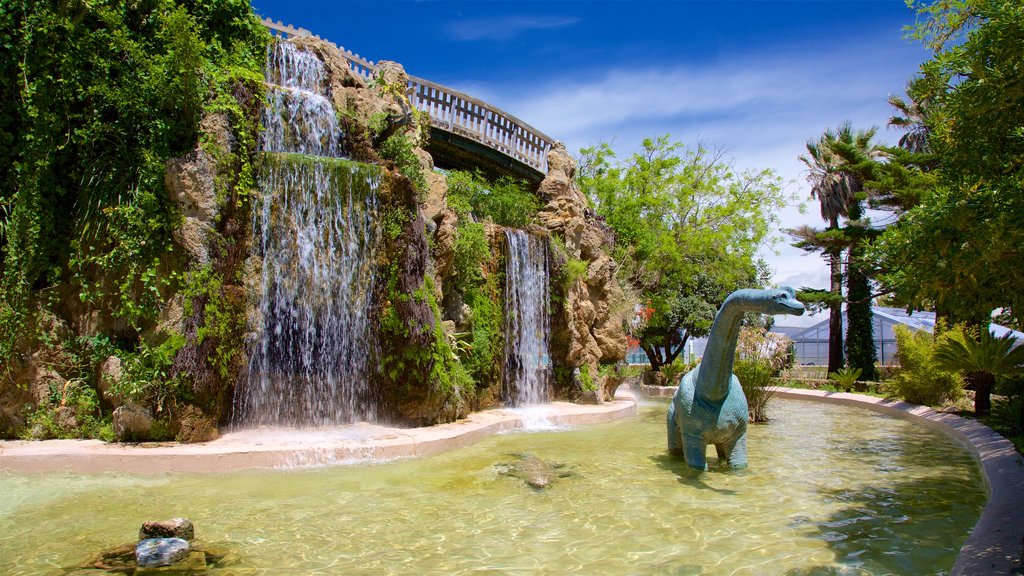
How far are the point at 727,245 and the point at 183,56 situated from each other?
20.8 metres

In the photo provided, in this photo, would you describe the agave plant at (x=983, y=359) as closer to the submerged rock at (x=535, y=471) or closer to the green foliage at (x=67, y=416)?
the submerged rock at (x=535, y=471)

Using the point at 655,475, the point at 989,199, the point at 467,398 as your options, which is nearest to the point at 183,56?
the point at 467,398

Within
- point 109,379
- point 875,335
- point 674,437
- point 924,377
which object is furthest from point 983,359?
point 875,335

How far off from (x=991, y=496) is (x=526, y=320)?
28.3 ft

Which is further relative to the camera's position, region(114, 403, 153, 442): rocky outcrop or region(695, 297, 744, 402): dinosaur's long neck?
region(114, 403, 153, 442): rocky outcrop

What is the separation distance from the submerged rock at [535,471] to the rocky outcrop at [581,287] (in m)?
6.07

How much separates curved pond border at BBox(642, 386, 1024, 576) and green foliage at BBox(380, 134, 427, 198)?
336 inches

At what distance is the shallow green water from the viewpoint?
13.5 feet

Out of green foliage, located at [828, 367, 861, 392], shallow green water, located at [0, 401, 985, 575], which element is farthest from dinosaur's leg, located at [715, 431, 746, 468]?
green foliage, located at [828, 367, 861, 392]

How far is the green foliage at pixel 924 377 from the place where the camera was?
13.0m

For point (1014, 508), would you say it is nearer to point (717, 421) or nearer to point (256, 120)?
point (717, 421)

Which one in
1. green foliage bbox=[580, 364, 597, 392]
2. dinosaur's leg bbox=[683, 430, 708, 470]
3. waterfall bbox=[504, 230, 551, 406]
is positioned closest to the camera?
dinosaur's leg bbox=[683, 430, 708, 470]

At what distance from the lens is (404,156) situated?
11023mm

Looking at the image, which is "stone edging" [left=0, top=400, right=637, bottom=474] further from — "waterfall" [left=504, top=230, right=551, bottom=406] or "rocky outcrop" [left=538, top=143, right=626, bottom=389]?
"rocky outcrop" [left=538, top=143, right=626, bottom=389]
